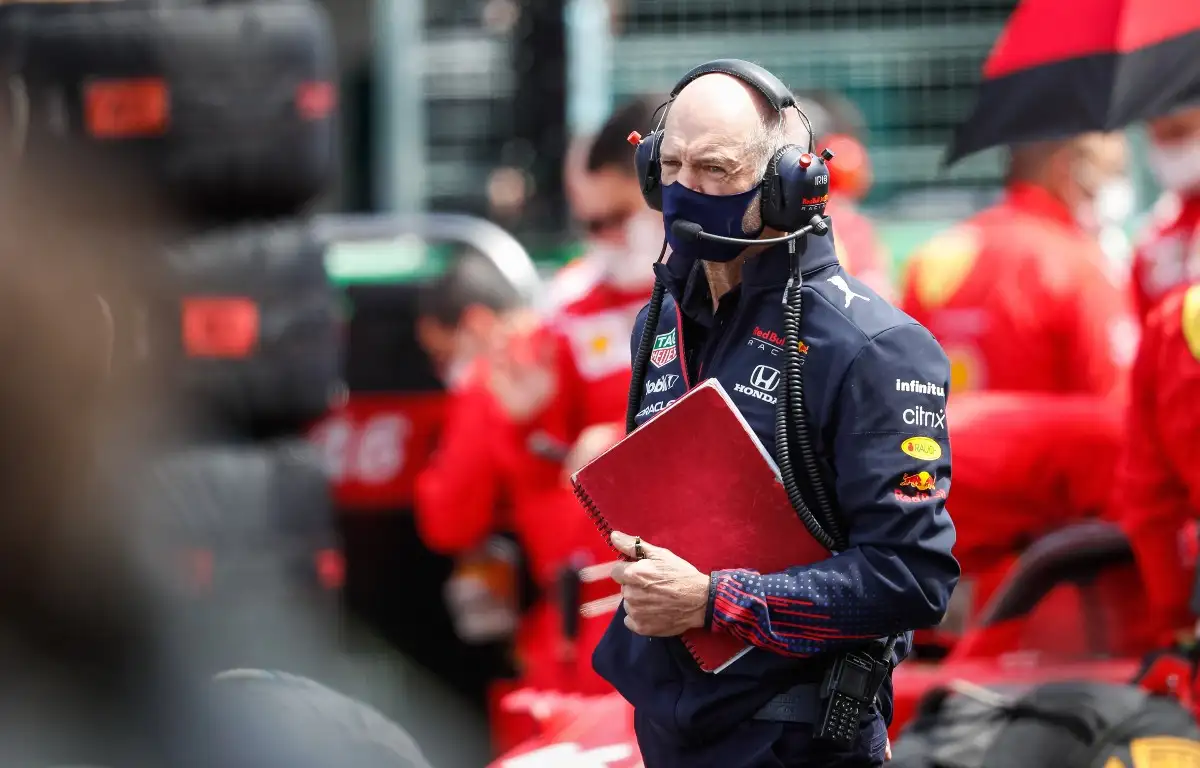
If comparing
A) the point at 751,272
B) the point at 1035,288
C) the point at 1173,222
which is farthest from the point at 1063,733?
the point at 1035,288

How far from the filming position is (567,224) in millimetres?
8961

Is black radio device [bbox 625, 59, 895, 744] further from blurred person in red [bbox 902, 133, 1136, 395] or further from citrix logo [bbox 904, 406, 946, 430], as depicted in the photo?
blurred person in red [bbox 902, 133, 1136, 395]

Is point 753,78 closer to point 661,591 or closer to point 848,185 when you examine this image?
point 661,591

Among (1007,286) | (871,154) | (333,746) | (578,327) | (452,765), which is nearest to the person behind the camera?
(333,746)

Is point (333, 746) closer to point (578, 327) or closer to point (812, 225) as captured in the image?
point (812, 225)

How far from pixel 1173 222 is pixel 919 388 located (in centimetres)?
221

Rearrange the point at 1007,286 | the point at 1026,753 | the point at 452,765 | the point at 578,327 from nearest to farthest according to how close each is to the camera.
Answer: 1. the point at 1026,753
2. the point at 578,327
3. the point at 1007,286
4. the point at 452,765

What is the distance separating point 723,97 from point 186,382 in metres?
1.29

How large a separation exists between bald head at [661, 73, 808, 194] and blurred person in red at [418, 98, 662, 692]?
5.92ft

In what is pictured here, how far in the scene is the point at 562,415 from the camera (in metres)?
Result: 4.35

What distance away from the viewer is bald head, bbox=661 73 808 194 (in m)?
2.09

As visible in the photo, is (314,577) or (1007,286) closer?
(314,577)

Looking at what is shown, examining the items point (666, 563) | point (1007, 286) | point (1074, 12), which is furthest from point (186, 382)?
point (1007, 286)

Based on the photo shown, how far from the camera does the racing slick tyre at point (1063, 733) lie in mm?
2879
